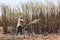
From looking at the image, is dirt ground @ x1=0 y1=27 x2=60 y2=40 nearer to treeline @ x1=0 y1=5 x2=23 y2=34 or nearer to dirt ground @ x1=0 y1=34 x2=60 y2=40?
dirt ground @ x1=0 y1=34 x2=60 y2=40

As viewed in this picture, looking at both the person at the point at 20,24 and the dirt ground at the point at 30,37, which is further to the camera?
the person at the point at 20,24

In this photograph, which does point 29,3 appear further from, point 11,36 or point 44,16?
point 11,36

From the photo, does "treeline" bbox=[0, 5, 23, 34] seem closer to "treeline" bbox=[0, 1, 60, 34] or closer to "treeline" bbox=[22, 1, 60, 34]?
"treeline" bbox=[0, 1, 60, 34]

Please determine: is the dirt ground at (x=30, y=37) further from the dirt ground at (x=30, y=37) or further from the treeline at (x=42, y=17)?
the treeline at (x=42, y=17)

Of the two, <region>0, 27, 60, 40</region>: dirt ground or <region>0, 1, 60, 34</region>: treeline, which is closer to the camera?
<region>0, 27, 60, 40</region>: dirt ground

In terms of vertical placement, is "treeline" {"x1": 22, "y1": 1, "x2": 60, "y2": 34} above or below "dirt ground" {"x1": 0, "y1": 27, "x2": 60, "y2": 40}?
above

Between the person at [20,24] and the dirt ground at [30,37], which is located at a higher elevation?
the person at [20,24]

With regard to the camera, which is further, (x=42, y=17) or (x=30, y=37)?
(x=42, y=17)

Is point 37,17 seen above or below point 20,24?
above

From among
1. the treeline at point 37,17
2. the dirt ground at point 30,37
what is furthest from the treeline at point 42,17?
the dirt ground at point 30,37

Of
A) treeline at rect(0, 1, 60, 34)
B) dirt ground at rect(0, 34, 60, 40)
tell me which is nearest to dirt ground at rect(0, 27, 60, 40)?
dirt ground at rect(0, 34, 60, 40)

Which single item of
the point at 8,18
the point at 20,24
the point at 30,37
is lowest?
the point at 30,37

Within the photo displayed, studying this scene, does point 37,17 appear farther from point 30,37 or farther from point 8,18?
point 8,18

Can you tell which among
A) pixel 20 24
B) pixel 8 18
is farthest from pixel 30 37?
pixel 8 18
